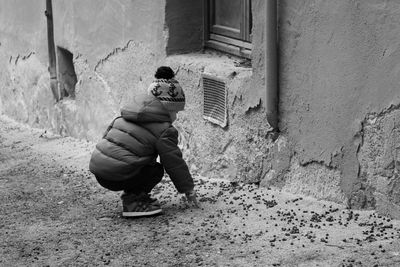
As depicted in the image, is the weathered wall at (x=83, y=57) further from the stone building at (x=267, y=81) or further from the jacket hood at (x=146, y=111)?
the jacket hood at (x=146, y=111)

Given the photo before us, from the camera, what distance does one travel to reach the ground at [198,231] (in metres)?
4.41

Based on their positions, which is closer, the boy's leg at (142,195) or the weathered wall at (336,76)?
the weathered wall at (336,76)

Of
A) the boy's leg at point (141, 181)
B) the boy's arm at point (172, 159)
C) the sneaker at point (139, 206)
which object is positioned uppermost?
the boy's arm at point (172, 159)

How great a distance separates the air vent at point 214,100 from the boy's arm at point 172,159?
84 cm

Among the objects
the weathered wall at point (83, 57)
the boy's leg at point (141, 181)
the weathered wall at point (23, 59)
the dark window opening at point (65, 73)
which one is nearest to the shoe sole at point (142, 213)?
the boy's leg at point (141, 181)

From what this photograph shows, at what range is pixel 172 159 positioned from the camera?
5.16m

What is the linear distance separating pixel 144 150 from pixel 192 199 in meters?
0.46

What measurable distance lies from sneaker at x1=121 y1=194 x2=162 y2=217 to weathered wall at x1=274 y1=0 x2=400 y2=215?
36.4 inches

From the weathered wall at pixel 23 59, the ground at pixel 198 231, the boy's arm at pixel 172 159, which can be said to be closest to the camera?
the ground at pixel 198 231

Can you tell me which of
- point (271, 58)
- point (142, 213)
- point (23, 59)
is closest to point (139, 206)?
point (142, 213)

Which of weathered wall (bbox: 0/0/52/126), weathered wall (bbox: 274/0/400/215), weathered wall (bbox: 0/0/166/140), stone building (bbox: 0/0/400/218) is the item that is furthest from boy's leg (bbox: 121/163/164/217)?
weathered wall (bbox: 0/0/52/126)

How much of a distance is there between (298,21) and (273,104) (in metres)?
0.57

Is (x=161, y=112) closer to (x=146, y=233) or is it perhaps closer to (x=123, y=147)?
(x=123, y=147)

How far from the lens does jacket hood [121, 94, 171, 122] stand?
5.18 metres
